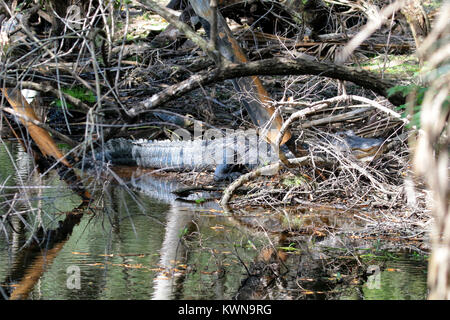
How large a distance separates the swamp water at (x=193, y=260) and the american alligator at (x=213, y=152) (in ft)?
4.99

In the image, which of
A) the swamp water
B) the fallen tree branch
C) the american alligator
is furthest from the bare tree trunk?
the american alligator

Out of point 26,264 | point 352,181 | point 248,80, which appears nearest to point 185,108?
point 248,80

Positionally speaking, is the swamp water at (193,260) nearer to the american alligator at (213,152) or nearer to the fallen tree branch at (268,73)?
the fallen tree branch at (268,73)

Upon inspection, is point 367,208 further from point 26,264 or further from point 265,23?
point 265,23

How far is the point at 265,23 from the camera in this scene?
1208 cm

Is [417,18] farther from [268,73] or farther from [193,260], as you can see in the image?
[193,260]

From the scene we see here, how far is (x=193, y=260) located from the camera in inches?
186

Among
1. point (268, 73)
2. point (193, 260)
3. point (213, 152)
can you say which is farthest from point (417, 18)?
point (213, 152)

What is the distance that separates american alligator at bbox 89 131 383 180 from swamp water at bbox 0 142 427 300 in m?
1.52

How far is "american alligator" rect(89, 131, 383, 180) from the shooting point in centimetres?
752

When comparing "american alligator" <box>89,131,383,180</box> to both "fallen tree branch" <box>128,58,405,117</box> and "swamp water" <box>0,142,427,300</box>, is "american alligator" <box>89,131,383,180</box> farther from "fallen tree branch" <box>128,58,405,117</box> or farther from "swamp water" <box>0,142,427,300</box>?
"fallen tree branch" <box>128,58,405,117</box>

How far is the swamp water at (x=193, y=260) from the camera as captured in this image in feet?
13.2

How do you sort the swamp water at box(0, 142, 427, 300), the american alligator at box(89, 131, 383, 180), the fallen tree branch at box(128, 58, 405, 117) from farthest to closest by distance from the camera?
the american alligator at box(89, 131, 383, 180) < the fallen tree branch at box(128, 58, 405, 117) < the swamp water at box(0, 142, 427, 300)

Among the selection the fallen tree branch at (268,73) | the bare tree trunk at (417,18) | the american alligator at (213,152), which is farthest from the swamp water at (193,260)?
the bare tree trunk at (417,18)
